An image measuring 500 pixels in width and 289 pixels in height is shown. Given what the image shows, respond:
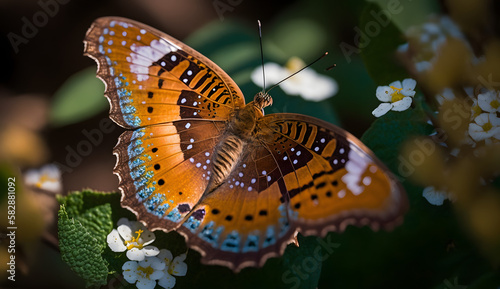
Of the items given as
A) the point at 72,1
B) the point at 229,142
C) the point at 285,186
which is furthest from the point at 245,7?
the point at 285,186

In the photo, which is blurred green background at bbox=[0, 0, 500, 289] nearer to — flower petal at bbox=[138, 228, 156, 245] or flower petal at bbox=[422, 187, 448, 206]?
flower petal at bbox=[422, 187, 448, 206]

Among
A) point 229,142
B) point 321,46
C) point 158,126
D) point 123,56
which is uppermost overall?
point 123,56

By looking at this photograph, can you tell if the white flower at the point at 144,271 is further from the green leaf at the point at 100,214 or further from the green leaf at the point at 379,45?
the green leaf at the point at 379,45

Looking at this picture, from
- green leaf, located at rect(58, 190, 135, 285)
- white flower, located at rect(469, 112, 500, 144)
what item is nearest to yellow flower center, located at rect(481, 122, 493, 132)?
white flower, located at rect(469, 112, 500, 144)

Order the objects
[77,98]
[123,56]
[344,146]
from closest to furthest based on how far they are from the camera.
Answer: [344,146] → [123,56] → [77,98]

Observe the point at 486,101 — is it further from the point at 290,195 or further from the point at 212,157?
the point at 212,157

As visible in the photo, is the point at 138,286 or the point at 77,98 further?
the point at 77,98

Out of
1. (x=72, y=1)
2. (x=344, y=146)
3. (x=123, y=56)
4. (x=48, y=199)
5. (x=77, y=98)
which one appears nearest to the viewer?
(x=344, y=146)

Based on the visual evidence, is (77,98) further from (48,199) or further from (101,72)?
(101,72)
